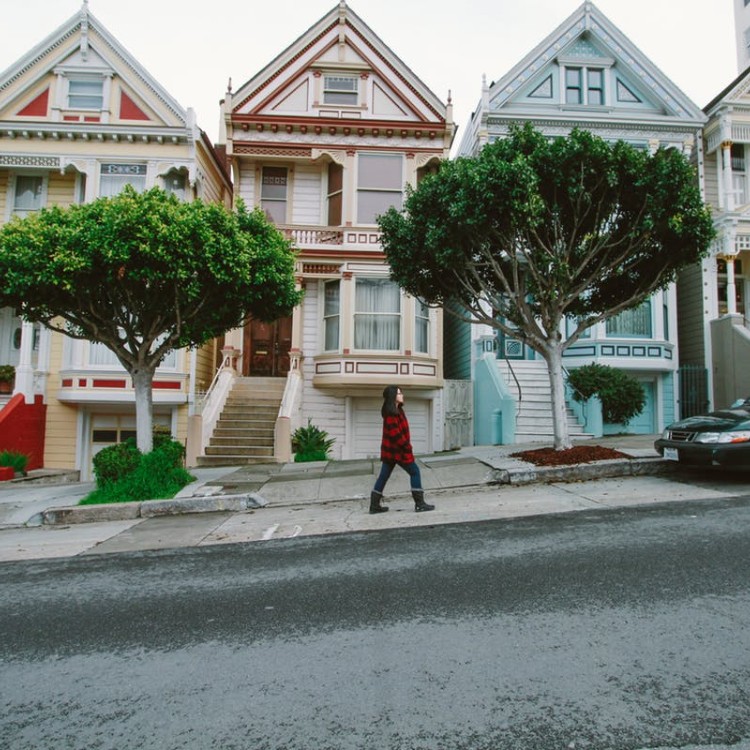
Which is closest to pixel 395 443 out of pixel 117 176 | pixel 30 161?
pixel 117 176

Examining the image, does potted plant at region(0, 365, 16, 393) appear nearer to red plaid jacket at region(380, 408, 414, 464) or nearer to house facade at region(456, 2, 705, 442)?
red plaid jacket at region(380, 408, 414, 464)

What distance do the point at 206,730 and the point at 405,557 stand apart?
3.00m

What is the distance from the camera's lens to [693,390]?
17812 millimetres

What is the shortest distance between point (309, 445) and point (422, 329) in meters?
4.98

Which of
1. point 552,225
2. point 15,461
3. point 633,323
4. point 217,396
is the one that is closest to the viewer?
point 552,225

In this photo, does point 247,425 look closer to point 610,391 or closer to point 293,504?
point 293,504

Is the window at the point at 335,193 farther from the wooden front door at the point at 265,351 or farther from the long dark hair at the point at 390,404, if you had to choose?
the long dark hair at the point at 390,404

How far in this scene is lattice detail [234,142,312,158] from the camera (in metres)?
17.1

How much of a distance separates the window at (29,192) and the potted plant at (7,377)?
15.8 feet

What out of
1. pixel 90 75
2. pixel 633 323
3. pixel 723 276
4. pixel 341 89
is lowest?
pixel 633 323

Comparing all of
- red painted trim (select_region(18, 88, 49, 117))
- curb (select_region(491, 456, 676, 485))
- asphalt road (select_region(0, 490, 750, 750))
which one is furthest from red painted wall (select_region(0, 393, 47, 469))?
curb (select_region(491, 456, 676, 485))

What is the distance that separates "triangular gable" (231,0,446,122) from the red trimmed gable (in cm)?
265

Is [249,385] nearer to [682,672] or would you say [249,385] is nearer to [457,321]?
[457,321]

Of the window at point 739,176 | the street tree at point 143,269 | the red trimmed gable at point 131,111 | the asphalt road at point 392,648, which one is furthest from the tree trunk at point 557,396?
→ the red trimmed gable at point 131,111
